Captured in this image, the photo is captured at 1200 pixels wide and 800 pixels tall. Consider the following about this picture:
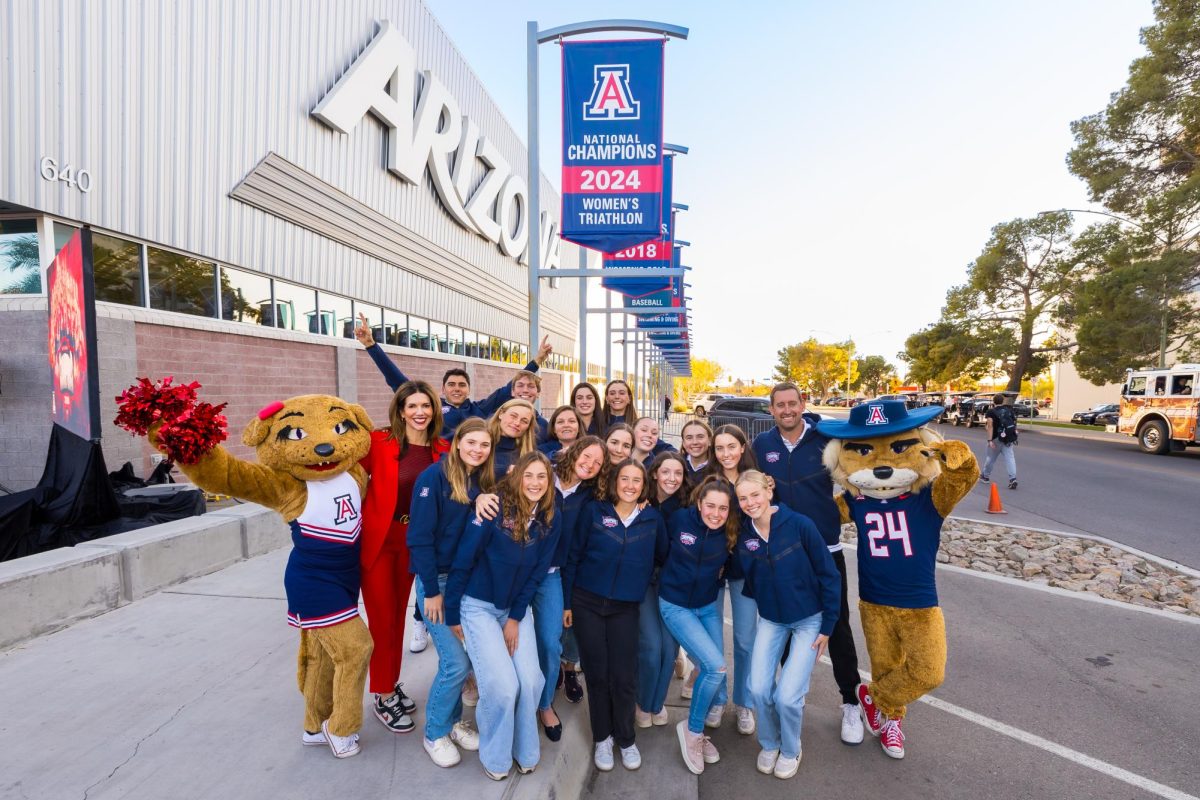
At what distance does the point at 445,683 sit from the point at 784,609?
1670 millimetres

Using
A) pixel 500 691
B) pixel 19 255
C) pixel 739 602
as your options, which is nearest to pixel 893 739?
pixel 739 602

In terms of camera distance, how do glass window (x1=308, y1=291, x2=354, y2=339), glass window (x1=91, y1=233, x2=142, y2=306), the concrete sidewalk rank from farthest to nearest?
1. glass window (x1=308, y1=291, x2=354, y2=339)
2. glass window (x1=91, y1=233, x2=142, y2=306)
3. the concrete sidewalk

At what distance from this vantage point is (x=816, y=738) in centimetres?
327

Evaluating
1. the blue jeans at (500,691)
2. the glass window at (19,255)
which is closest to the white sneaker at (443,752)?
the blue jeans at (500,691)

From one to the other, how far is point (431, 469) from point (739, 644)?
6.28 ft

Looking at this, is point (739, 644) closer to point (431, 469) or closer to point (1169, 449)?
point (431, 469)

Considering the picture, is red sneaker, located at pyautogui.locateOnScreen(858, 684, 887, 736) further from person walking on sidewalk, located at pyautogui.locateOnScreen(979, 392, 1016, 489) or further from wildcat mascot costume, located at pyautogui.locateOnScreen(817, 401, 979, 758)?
person walking on sidewalk, located at pyautogui.locateOnScreen(979, 392, 1016, 489)

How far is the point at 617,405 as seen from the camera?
5.07 meters

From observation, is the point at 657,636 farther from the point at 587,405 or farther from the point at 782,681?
the point at 587,405

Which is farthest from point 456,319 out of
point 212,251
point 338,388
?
point 212,251

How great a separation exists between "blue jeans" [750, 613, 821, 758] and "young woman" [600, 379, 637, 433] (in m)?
2.28

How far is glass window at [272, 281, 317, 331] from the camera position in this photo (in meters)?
9.87

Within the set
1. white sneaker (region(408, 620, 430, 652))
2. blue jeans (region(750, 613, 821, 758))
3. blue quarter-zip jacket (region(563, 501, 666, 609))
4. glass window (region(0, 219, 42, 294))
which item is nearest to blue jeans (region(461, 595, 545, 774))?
blue quarter-zip jacket (region(563, 501, 666, 609))

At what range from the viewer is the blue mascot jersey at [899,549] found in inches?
121
